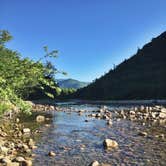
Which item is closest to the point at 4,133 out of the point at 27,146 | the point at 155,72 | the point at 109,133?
the point at 27,146

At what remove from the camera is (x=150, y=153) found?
75.4 feet

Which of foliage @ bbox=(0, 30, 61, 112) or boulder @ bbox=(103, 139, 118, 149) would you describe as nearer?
foliage @ bbox=(0, 30, 61, 112)

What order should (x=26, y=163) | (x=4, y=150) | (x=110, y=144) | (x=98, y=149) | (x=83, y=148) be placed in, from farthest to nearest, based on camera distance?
1. (x=110, y=144)
2. (x=83, y=148)
3. (x=98, y=149)
4. (x=4, y=150)
5. (x=26, y=163)

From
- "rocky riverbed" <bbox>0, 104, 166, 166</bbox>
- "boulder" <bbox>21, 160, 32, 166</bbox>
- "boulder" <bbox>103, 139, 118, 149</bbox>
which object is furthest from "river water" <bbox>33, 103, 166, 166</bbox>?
"boulder" <bbox>21, 160, 32, 166</bbox>

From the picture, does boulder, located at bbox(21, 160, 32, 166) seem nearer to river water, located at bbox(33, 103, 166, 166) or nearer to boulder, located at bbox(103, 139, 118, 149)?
river water, located at bbox(33, 103, 166, 166)

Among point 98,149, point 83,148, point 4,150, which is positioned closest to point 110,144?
point 98,149

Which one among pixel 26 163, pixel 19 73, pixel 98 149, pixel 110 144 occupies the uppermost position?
pixel 19 73

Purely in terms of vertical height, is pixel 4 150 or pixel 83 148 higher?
pixel 4 150

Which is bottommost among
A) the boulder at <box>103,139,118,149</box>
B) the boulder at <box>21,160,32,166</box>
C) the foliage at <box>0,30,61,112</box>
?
the boulder at <box>21,160,32,166</box>

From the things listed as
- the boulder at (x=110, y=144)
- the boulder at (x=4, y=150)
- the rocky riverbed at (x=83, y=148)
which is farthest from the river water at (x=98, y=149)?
the boulder at (x=4, y=150)

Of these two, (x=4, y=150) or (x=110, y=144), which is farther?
(x=110, y=144)

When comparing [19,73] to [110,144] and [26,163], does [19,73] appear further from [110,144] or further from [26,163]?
[110,144]

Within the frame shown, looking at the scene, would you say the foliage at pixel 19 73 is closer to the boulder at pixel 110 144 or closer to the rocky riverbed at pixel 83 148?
the rocky riverbed at pixel 83 148

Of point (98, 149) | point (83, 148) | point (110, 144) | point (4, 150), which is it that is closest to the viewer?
point (4, 150)
